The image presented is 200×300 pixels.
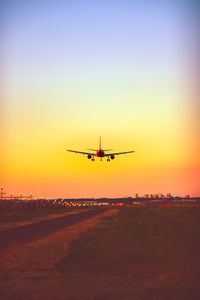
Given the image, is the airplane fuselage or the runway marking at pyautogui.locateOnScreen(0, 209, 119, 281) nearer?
the runway marking at pyautogui.locateOnScreen(0, 209, 119, 281)

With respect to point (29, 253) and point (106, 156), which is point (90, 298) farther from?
point (106, 156)

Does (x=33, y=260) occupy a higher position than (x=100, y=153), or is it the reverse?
(x=100, y=153)

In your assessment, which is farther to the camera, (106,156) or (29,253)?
(106,156)

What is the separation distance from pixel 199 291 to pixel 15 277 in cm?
850

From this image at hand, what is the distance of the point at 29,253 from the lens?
31.0m

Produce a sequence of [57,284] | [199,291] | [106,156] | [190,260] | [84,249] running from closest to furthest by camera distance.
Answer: [199,291] → [57,284] → [190,260] → [84,249] → [106,156]

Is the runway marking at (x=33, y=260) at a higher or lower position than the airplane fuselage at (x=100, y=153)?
lower

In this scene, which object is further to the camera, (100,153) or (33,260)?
(100,153)

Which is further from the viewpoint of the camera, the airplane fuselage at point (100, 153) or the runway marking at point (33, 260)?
the airplane fuselage at point (100, 153)

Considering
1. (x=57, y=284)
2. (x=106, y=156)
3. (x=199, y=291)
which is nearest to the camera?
(x=199, y=291)

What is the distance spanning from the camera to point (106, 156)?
97750 mm

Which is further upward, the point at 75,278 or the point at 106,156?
the point at 106,156


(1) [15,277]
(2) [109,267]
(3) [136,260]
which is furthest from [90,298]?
(3) [136,260]

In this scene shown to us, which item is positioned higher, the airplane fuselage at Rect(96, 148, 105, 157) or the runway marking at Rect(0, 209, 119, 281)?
the airplane fuselage at Rect(96, 148, 105, 157)
